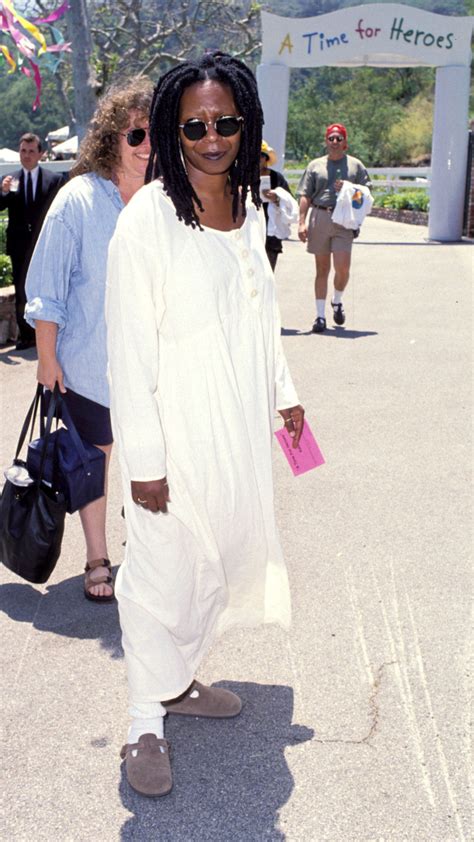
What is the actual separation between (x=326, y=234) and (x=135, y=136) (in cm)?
704

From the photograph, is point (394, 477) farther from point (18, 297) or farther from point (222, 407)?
point (18, 297)

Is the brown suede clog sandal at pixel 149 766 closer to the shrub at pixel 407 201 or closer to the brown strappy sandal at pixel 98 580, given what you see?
the brown strappy sandal at pixel 98 580

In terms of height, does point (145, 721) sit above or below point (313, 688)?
above

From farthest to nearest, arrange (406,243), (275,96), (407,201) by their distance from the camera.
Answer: (407,201), (406,243), (275,96)

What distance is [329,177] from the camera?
1097 cm

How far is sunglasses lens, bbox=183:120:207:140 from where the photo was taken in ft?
10.4

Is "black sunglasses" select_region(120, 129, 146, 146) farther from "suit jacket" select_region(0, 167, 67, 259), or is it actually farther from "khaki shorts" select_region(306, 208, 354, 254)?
"khaki shorts" select_region(306, 208, 354, 254)

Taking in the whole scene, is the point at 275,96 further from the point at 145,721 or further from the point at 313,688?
the point at 145,721

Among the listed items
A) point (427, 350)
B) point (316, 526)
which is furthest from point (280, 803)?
point (427, 350)

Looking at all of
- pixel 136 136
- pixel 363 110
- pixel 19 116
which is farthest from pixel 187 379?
pixel 19 116

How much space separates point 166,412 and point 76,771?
1.12m

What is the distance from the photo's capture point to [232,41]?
37.6 metres

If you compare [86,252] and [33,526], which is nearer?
[33,526]

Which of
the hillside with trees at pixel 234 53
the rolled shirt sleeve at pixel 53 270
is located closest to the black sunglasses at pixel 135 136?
the rolled shirt sleeve at pixel 53 270
